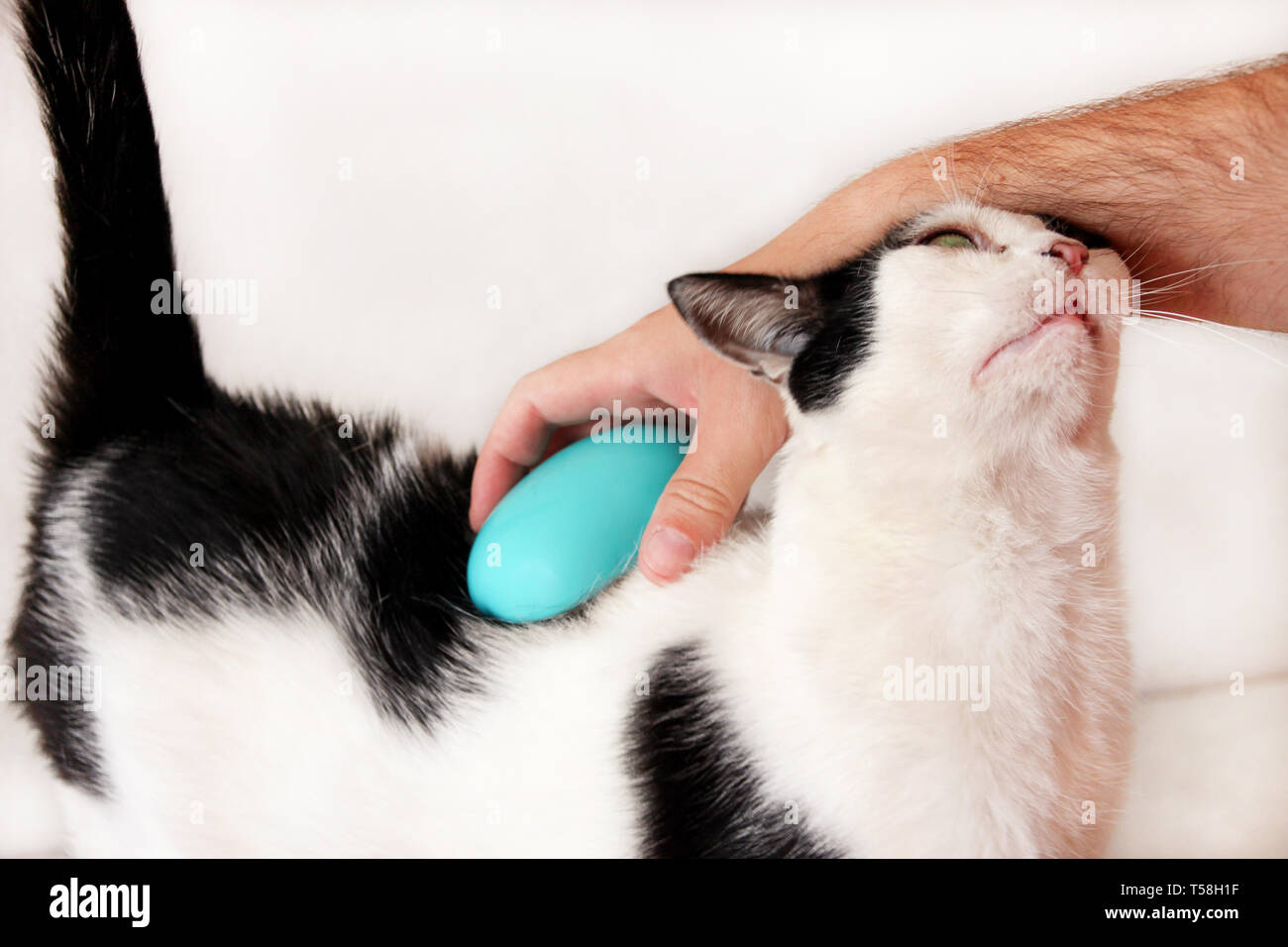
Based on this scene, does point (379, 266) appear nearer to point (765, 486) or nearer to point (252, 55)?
point (252, 55)

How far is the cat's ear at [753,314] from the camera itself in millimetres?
1081

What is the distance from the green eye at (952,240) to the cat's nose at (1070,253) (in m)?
0.10

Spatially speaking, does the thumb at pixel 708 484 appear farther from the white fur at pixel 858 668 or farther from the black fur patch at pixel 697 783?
the black fur patch at pixel 697 783

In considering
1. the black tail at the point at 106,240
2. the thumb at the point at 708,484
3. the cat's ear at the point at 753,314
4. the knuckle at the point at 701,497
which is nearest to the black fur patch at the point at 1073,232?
the cat's ear at the point at 753,314

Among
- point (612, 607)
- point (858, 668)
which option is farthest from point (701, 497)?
point (858, 668)

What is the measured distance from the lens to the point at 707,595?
117 cm

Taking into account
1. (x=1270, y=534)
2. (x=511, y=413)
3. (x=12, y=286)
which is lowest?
(x=1270, y=534)

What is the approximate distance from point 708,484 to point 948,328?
1.17 ft

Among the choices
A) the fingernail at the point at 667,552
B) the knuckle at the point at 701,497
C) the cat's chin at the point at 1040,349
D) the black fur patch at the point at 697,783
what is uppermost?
the cat's chin at the point at 1040,349

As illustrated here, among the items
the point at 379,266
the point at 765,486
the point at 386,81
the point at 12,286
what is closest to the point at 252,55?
the point at 386,81

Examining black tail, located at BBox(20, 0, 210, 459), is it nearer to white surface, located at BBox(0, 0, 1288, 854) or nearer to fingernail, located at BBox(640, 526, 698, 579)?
white surface, located at BBox(0, 0, 1288, 854)
